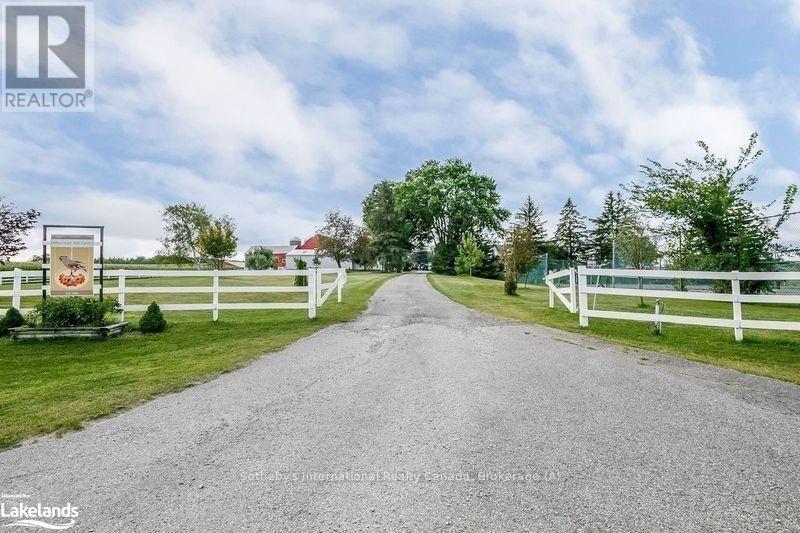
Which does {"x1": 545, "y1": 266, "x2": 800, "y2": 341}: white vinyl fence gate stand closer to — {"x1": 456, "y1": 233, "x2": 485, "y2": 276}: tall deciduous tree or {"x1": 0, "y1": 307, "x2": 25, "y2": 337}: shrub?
{"x1": 0, "y1": 307, "x2": 25, "y2": 337}: shrub

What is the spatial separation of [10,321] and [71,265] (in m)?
1.60

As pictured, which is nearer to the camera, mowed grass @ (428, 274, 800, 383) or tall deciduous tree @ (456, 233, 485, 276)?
mowed grass @ (428, 274, 800, 383)

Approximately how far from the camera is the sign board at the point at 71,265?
830cm

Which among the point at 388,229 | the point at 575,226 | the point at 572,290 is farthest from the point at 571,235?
the point at 572,290

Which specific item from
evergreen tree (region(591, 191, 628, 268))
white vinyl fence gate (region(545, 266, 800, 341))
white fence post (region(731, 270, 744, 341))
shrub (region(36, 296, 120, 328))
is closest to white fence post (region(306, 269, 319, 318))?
shrub (region(36, 296, 120, 328))

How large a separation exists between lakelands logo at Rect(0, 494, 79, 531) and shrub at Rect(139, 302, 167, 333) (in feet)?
21.7

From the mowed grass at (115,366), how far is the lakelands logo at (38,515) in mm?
1208

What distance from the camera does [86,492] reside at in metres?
2.45

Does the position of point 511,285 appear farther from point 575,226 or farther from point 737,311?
point 575,226

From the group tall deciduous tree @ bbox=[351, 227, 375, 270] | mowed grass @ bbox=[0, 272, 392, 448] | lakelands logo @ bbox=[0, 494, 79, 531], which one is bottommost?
lakelands logo @ bbox=[0, 494, 79, 531]

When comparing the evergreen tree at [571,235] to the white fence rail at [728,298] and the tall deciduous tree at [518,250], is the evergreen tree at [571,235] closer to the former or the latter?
the tall deciduous tree at [518,250]

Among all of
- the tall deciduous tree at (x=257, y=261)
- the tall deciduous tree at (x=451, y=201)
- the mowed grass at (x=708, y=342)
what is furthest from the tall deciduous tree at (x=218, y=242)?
the mowed grass at (x=708, y=342)

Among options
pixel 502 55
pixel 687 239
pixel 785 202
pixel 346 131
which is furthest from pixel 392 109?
pixel 785 202

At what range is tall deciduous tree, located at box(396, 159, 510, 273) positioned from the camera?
50531mm
